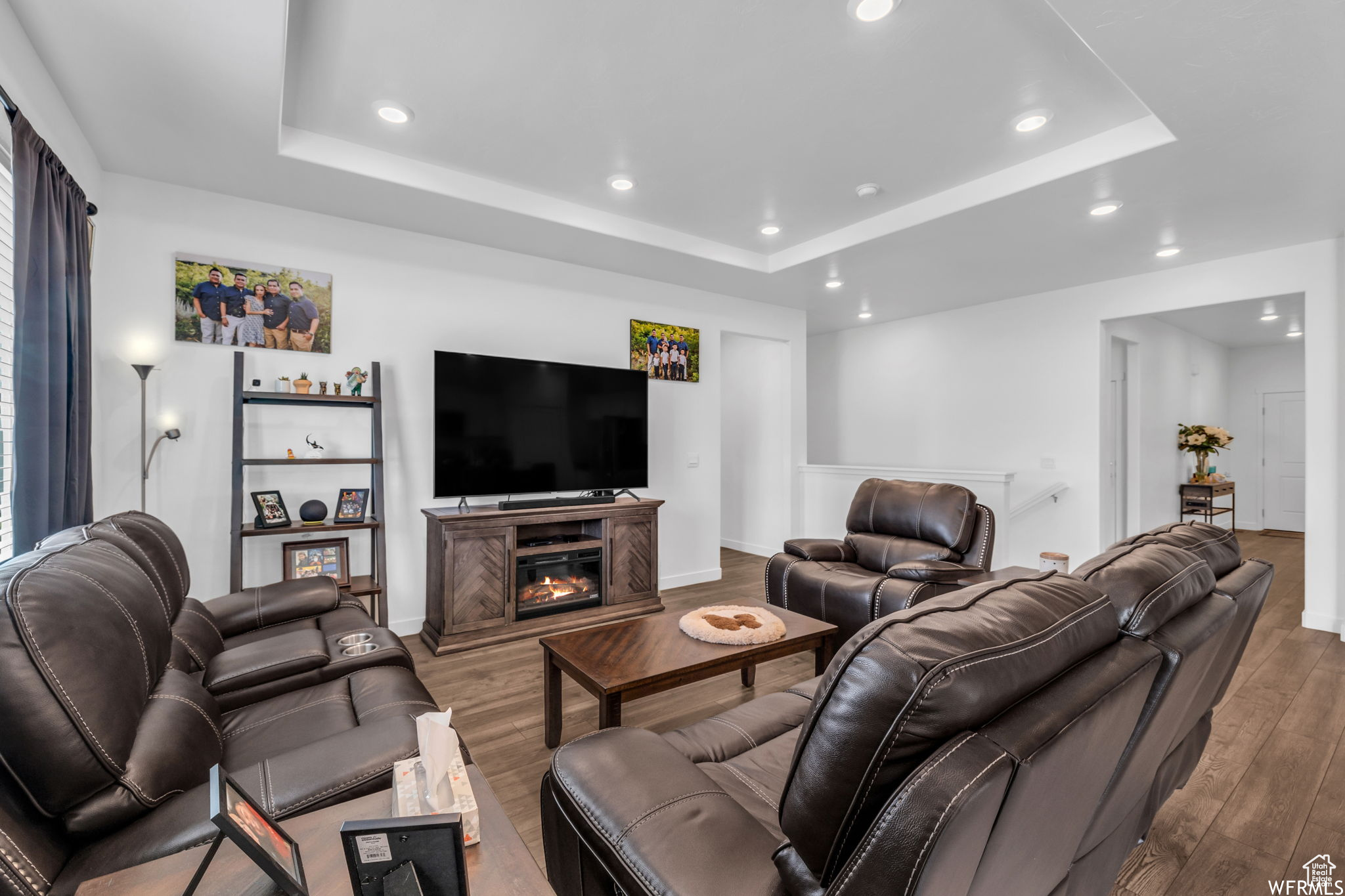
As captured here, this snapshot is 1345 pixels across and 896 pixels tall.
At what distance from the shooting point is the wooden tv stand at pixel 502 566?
3.62 m

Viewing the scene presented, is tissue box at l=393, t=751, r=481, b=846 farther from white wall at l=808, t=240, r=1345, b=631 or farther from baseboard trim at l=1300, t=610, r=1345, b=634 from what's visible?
baseboard trim at l=1300, t=610, r=1345, b=634

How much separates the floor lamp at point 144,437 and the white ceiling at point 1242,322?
6.63m

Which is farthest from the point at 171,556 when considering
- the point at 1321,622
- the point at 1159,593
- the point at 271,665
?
the point at 1321,622

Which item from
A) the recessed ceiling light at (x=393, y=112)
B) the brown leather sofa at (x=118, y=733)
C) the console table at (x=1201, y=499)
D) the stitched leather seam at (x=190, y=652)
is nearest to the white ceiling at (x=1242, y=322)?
the console table at (x=1201, y=499)

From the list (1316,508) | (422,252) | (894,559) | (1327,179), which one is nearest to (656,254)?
(422,252)

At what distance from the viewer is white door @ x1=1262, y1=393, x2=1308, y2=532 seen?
26.0ft

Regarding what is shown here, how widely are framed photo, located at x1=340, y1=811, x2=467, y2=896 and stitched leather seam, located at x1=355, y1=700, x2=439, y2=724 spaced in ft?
3.21

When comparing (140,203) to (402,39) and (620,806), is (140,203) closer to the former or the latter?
(402,39)

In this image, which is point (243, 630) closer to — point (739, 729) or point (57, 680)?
point (57, 680)

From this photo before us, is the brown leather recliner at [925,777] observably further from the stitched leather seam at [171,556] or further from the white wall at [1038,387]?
the white wall at [1038,387]

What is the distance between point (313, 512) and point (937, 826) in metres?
3.45

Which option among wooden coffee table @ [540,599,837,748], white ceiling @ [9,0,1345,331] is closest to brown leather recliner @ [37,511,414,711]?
wooden coffee table @ [540,599,837,748]

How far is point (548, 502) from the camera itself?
4.17 metres

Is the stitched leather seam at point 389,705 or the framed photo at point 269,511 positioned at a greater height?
the framed photo at point 269,511
